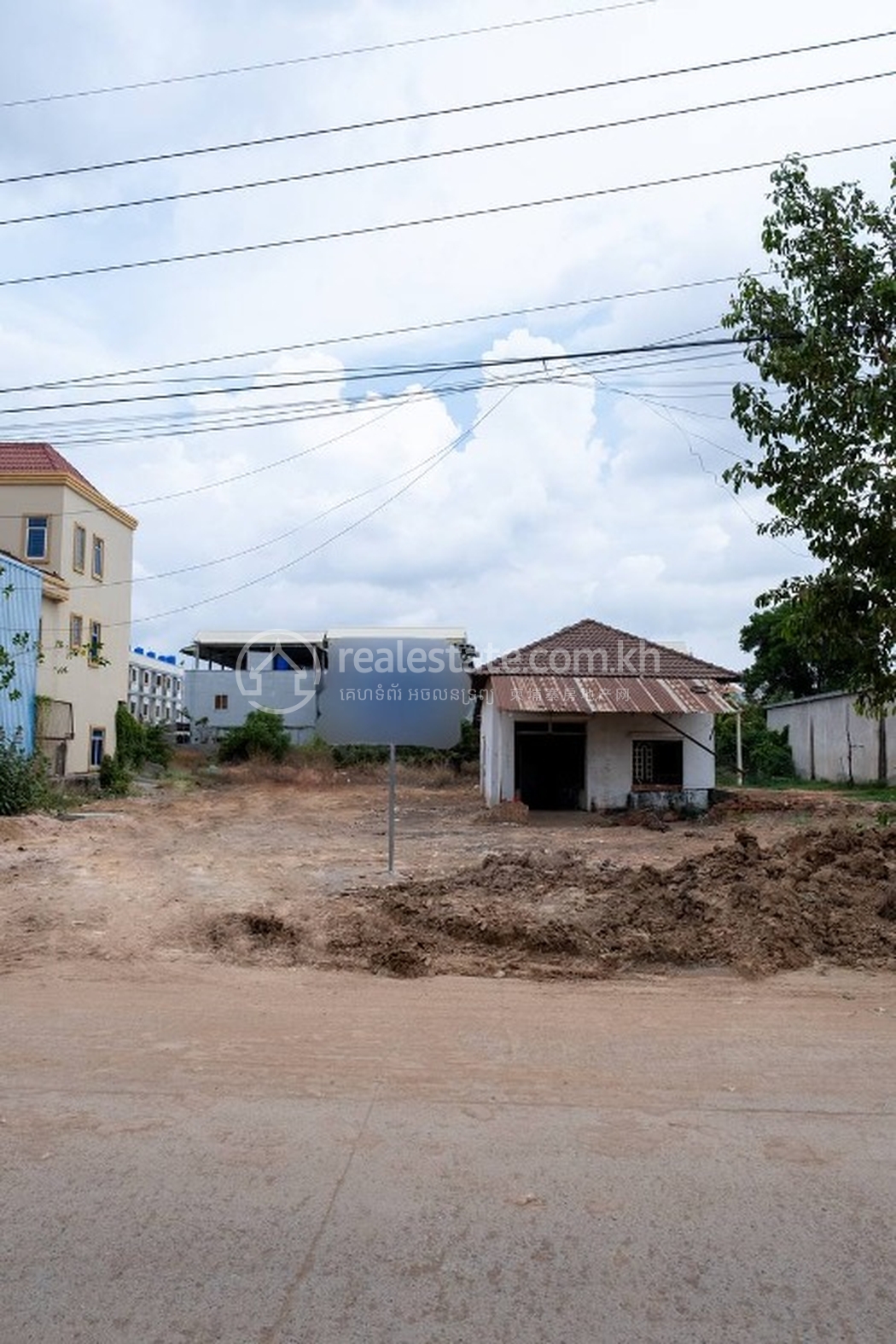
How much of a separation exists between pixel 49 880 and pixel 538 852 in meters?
6.77

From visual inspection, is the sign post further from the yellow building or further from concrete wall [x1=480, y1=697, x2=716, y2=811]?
the yellow building

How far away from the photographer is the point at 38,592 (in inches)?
999

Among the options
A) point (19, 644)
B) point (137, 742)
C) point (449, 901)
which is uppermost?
point (19, 644)

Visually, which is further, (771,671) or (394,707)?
(771,671)

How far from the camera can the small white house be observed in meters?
23.7

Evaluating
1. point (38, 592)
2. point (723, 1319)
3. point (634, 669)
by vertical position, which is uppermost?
point (38, 592)

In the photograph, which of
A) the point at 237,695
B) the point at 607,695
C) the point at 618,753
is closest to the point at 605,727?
the point at 618,753

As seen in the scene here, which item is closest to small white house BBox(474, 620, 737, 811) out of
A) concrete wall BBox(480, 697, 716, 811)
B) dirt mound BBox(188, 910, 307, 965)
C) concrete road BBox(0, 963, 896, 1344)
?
concrete wall BBox(480, 697, 716, 811)

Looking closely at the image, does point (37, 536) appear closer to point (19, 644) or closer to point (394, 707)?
point (19, 644)

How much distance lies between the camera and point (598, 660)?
26.4m

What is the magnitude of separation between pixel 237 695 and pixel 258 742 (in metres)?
9.36

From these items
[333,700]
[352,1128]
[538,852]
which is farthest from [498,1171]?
[538,852]

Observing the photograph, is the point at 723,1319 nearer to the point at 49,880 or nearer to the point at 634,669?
the point at 49,880

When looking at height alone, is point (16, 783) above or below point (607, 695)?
below
